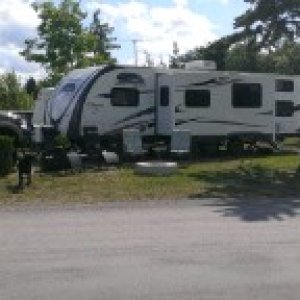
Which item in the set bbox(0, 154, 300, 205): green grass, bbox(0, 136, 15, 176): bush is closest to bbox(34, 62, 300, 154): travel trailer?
bbox(0, 154, 300, 205): green grass

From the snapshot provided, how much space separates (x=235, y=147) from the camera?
28062 millimetres

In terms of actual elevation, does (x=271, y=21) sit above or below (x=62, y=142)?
above

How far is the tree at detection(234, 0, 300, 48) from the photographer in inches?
880

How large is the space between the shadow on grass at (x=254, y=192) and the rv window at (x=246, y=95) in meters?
4.35

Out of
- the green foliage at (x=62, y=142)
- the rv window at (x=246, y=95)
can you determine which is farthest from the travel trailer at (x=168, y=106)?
the green foliage at (x=62, y=142)

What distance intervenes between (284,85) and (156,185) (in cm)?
1166

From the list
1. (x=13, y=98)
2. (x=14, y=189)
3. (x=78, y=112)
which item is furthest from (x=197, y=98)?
(x=13, y=98)

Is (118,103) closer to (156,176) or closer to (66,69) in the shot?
(156,176)

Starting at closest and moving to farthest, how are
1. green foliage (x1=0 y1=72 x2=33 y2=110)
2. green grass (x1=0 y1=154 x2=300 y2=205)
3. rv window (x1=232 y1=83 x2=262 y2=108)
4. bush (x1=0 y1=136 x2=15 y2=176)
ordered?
green grass (x1=0 y1=154 x2=300 y2=205), bush (x1=0 y1=136 x2=15 y2=176), rv window (x1=232 y1=83 x2=262 y2=108), green foliage (x1=0 y1=72 x2=33 y2=110)

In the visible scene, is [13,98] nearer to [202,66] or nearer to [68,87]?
[202,66]

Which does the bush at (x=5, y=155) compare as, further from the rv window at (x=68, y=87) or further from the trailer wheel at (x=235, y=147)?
the trailer wheel at (x=235, y=147)

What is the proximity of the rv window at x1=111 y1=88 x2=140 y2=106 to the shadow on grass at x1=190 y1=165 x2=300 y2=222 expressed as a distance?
452 cm

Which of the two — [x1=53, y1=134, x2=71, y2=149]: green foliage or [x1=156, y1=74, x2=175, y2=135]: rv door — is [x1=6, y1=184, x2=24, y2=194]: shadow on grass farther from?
[x1=156, y1=74, x2=175, y2=135]: rv door

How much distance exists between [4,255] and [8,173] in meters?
10.9
